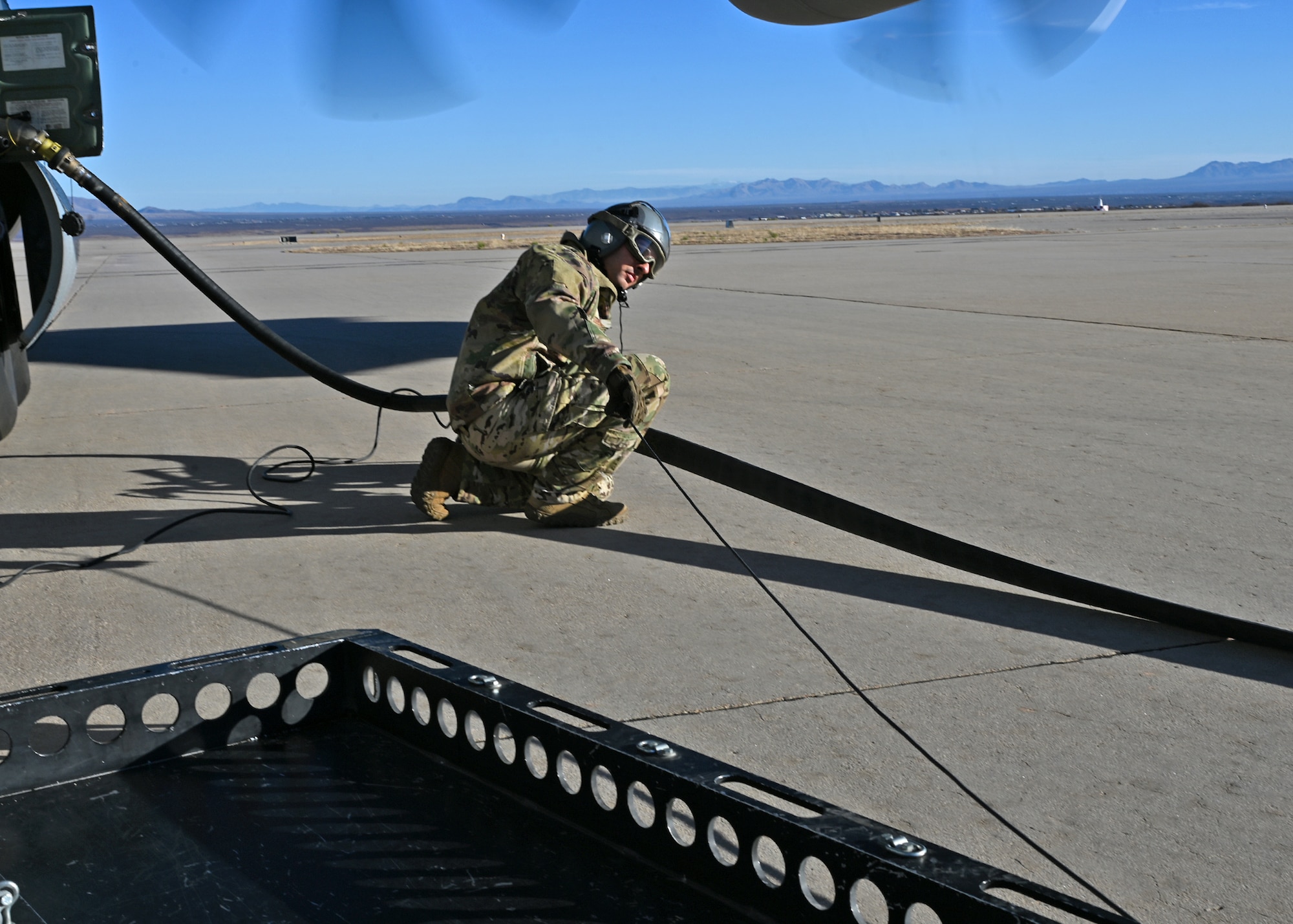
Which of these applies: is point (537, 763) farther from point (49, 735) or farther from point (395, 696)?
point (49, 735)

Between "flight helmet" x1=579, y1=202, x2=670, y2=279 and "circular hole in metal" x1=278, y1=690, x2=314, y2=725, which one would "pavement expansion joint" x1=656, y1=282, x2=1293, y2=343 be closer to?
"flight helmet" x1=579, y1=202, x2=670, y2=279

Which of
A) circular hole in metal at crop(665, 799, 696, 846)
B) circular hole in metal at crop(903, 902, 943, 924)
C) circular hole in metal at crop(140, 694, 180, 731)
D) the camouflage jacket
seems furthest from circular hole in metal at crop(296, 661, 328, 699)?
the camouflage jacket

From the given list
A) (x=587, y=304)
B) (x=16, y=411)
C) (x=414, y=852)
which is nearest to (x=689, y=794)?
(x=414, y=852)

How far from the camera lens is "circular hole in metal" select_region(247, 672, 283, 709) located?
8.10ft

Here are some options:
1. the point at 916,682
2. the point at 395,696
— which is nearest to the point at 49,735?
the point at 395,696

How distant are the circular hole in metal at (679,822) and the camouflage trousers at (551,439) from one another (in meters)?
2.52

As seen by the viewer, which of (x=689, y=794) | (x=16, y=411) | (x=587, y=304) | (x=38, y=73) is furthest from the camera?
(x=16, y=411)

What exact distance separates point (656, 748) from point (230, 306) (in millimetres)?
3846

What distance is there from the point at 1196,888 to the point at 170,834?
181 centimetres

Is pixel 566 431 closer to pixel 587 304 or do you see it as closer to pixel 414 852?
pixel 587 304

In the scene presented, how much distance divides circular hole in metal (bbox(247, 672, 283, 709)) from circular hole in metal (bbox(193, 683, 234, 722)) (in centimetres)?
5

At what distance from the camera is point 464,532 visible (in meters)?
5.05

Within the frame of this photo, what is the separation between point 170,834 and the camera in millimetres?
2037

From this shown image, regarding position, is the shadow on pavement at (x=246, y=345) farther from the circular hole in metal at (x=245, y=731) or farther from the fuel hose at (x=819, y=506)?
the circular hole in metal at (x=245, y=731)
